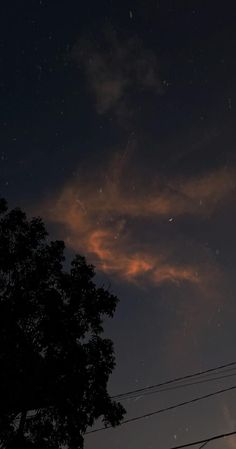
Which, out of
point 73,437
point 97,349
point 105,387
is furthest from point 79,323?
point 73,437

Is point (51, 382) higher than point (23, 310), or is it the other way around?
point (23, 310)

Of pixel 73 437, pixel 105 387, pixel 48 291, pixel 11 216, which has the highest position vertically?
pixel 11 216

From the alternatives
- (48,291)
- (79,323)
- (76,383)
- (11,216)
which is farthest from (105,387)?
(11,216)

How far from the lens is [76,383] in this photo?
74.1 ft

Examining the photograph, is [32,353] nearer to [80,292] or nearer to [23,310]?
[23,310]

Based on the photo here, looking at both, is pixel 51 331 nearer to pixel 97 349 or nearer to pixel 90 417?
pixel 97 349

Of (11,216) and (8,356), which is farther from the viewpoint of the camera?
(11,216)

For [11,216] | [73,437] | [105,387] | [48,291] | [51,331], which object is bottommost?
[73,437]

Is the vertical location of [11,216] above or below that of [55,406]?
above

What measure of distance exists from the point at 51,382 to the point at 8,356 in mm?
2011

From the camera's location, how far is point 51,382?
22.5 metres

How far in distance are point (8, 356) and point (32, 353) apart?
3.15 feet

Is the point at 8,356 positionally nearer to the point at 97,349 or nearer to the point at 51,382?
the point at 51,382

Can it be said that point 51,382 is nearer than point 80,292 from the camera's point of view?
Yes
